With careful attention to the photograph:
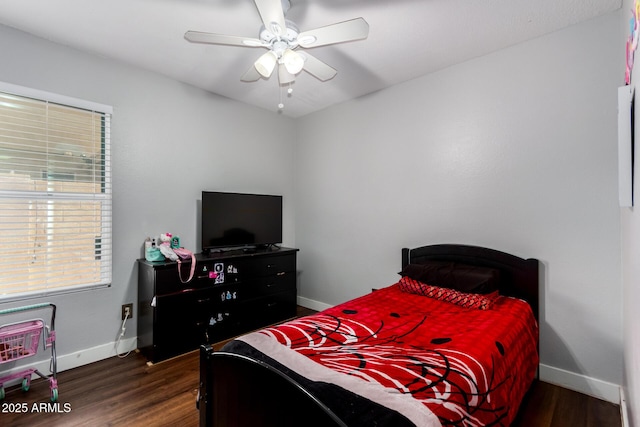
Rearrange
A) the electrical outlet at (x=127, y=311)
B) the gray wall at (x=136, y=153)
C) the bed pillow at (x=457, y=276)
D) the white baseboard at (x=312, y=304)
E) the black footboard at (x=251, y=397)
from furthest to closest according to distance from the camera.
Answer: the white baseboard at (x=312, y=304) → the electrical outlet at (x=127, y=311) → the gray wall at (x=136, y=153) → the bed pillow at (x=457, y=276) → the black footboard at (x=251, y=397)

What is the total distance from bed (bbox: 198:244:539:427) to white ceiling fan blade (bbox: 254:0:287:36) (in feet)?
5.66

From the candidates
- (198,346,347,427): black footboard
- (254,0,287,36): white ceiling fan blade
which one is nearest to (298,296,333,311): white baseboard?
(198,346,347,427): black footboard

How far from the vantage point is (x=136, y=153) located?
9.31ft

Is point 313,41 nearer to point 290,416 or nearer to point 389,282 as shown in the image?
point 290,416

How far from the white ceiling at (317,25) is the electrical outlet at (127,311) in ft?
7.29

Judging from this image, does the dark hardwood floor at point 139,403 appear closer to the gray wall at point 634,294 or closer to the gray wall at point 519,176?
the gray wall at point 519,176

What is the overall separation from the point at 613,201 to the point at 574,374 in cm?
127

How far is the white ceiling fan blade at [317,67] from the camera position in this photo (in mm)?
2139

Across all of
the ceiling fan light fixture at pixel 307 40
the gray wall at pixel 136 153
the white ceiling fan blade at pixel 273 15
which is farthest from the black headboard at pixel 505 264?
the gray wall at pixel 136 153

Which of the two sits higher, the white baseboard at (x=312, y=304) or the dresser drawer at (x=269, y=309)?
the dresser drawer at (x=269, y=309)

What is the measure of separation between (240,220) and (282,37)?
2.05m

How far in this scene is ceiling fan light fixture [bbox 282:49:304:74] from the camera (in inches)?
75.3

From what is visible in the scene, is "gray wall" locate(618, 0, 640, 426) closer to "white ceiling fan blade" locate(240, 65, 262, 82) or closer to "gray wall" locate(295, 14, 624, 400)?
"gray wall" locate(295, 14, 624, 400)

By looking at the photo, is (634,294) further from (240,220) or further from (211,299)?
(240,220)
